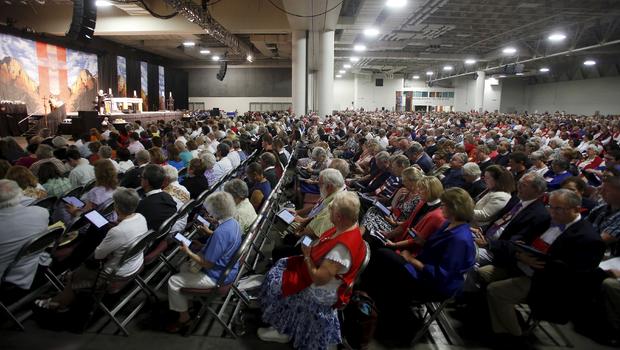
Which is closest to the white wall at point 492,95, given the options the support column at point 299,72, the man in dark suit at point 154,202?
the support column at point 299,72

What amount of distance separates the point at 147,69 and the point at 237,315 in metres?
26.1

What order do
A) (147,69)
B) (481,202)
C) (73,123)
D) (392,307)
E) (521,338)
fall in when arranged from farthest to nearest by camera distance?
(147,69) < (73,123) < (481,202) < (392,307) < (521,338)

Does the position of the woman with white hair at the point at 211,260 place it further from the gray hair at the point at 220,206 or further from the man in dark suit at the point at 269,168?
the man in dark suit at the point at 269,168

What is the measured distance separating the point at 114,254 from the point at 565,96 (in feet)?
118

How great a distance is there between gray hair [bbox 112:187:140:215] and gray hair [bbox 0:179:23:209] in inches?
28.1

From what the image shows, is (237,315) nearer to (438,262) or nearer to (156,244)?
(156,244)

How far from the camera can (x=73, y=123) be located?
13.3 m

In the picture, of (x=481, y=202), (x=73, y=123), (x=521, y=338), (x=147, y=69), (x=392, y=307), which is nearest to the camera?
(x=521, y=338)

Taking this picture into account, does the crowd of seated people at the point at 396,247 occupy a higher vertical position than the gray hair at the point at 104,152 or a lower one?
lower

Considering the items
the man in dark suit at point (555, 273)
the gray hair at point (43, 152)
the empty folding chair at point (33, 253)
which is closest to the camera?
the man in dark suit at point (555, 273)

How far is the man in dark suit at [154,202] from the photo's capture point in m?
3.34

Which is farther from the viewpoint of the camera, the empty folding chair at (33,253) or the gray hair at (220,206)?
the gray hair at (220,206)

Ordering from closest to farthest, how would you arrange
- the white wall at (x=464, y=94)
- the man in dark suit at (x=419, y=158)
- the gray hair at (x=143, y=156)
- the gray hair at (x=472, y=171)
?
the gray hair at (x=472, y=171)
the gray hair at (x=143, y=156)
the man in dark suit at (x=419, y=158)
the white wall at (x=464, y=94)

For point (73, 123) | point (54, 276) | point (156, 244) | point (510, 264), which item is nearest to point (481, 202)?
point (510, 264)
